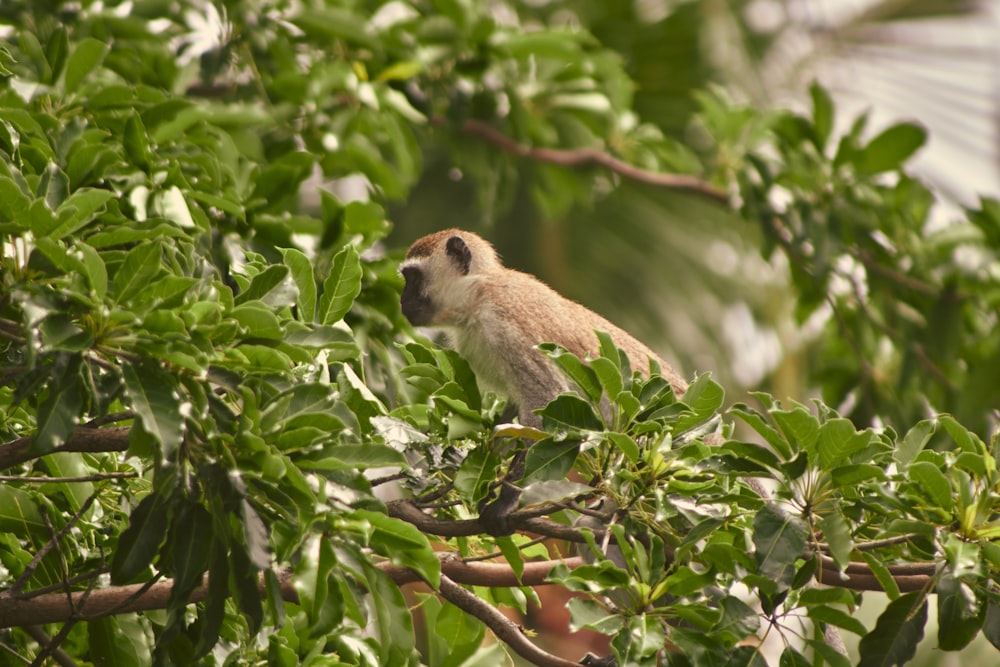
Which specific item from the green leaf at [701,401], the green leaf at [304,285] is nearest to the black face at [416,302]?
the green leaf at [304,285]

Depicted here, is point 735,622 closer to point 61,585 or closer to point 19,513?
point 61,585

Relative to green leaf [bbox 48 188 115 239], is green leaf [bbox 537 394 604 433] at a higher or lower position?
lower

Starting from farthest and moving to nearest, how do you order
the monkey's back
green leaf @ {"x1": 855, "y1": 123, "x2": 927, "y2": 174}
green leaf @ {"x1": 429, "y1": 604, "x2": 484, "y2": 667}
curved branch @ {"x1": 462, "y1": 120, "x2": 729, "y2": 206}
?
curved branch @ {"x1": 462, "y1": 120, "x2": 729, "y2": 206} < green leaf @ {"x1": 855, "y1": 123, "x2": 927, "y2": 174} < the monkey's back < green leaf @ {"x1": 429, "y1": 604, "x2": 484, "y2": 667}

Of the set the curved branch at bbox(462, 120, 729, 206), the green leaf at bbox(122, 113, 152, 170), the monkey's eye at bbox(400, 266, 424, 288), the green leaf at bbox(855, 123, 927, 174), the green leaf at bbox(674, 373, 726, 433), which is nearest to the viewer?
the green leaf at bbox(674, 373, 726, 433)

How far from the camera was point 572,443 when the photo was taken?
8.09 ft

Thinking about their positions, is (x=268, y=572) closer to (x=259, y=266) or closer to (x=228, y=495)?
(x=228, y=495)

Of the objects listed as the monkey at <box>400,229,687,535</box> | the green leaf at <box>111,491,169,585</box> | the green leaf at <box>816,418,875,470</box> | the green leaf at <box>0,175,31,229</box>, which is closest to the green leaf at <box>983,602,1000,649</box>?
the green leaf at <box>816,418,875,470</box>

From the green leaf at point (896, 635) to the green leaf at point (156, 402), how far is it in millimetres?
1490

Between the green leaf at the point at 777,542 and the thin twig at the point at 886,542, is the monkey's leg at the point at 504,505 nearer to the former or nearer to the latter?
the green leaf at the point at 777,542

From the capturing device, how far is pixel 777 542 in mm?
2281

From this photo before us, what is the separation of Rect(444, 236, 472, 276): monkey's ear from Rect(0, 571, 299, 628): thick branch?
6.91ft

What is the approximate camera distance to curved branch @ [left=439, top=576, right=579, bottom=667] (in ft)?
8.74

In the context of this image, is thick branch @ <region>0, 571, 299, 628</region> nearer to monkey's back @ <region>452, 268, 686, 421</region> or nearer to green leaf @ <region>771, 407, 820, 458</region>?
green leaf @ <region>771, 407, 820, 458</region>

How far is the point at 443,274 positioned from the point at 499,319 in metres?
0.55
